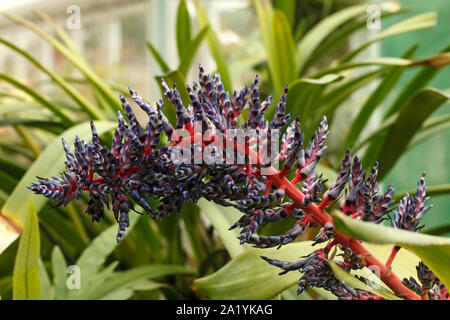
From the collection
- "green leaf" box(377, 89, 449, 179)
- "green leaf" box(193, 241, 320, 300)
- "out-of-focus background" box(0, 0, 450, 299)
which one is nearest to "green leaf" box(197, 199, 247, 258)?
"out-of-focus background" box(0, 0, 450, 299)

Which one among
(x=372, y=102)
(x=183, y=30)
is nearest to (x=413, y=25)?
(x=372, y=102)

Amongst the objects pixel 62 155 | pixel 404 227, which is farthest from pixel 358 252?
pixel 62 155

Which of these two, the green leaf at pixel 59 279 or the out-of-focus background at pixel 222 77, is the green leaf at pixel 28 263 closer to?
the out-of-focus background at pixel 222 77

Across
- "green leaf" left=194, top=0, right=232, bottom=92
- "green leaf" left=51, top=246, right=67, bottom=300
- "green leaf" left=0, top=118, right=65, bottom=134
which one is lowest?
"green leaf" left=51, top=246, right=67, bottom=300

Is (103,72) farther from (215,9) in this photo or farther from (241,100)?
(241,100)

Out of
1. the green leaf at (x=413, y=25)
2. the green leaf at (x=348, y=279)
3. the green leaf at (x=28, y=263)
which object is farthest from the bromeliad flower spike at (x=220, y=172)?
the green leaf at (x=413, y=25)

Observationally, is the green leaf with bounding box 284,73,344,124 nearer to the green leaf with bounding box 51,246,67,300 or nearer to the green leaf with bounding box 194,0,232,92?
the green leaf with bounding box 194,0,232,92

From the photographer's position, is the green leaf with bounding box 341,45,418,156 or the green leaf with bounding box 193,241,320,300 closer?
the green leaf with bounding box 193,241,320,300

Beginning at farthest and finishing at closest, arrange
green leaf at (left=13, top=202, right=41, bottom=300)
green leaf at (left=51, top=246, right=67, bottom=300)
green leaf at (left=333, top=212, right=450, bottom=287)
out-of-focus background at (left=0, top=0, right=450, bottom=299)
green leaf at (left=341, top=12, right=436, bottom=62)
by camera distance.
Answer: green leaf at (left=341, top=12, right=436, bottom=62)
out-of-focus background at (left=0, top=0, right=450, bottom=299)
green leaf at (left=51, top=246, right=67, bottom=300)
green leaf at (left=13, top=202, right=41, bottom=300)
green leaf at (left=333, top=212, right=450, bottom=287)
